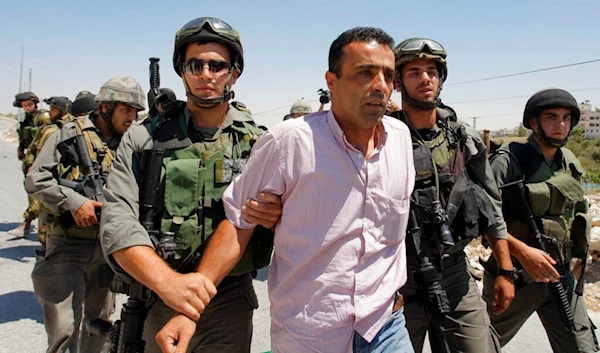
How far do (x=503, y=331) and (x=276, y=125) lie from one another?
8.48 ft

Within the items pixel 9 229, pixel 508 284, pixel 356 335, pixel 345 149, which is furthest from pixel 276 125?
pixel 9 229

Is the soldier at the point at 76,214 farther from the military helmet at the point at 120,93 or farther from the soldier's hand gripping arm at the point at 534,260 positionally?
the soldier's hand gripping arm at the point at 534,260

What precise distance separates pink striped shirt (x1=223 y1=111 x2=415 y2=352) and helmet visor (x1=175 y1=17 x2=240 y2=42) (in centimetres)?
60

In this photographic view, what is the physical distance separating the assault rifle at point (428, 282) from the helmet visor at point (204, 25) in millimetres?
1269

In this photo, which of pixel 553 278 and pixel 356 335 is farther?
pixel 553 278

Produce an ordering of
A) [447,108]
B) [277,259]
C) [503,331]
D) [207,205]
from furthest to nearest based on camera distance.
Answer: [503,331]
[447,108]
[207,205]
[277,259]

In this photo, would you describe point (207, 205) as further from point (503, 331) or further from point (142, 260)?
point (503, 331)

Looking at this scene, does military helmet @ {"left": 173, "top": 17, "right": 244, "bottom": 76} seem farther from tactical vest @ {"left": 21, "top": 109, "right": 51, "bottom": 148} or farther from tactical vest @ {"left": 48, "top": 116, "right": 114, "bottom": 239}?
tactical vest @ {"left": 21, "top": 109, "right": 51, "bottom": 148}

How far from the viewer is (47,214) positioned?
12.2ft

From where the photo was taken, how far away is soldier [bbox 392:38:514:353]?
2529 millimetres

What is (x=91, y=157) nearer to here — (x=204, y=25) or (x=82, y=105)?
(x=82, y=105)

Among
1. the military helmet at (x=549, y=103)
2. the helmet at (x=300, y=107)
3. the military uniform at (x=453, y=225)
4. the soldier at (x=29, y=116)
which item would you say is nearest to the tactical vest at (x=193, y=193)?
the military uniform at (x=453, y=225)

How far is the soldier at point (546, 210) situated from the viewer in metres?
3.40

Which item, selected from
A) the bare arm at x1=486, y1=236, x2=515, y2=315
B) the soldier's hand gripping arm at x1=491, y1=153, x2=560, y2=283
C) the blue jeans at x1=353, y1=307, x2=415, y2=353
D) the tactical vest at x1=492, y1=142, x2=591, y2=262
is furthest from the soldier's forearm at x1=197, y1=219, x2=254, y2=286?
the tactical vest at x1=492, y1=142, x2=591, y2=262
